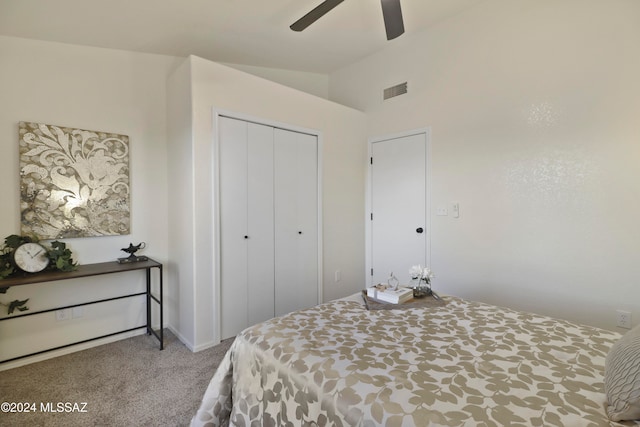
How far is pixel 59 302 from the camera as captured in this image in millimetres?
2486

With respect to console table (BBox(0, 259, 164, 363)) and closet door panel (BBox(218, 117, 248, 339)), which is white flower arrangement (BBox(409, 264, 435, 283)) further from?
console table (BBox(0, 259, 164, 363))

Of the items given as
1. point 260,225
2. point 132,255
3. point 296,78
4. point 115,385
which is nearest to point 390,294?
point 260,225

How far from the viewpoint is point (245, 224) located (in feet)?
9.36

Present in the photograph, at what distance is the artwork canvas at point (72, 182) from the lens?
2348 millimetres

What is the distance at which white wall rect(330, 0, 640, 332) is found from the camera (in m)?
2.20

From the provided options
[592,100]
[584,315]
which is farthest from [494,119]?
[584,315]

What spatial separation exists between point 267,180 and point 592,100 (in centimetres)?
268

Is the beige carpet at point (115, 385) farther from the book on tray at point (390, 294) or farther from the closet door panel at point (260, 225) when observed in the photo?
the book on tray at point (390, 294)

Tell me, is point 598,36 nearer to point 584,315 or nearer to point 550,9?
point 550,9

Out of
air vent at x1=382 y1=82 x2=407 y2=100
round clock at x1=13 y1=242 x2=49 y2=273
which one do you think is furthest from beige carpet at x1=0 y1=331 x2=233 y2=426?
air vent at x1=382 y1=82 x2=407 y2=100

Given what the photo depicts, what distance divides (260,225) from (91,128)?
1637 mm

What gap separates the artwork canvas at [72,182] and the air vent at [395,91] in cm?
274

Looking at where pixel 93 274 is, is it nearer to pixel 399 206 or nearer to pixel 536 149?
pixel 399 206

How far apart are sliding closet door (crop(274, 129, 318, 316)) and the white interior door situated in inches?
31.2
